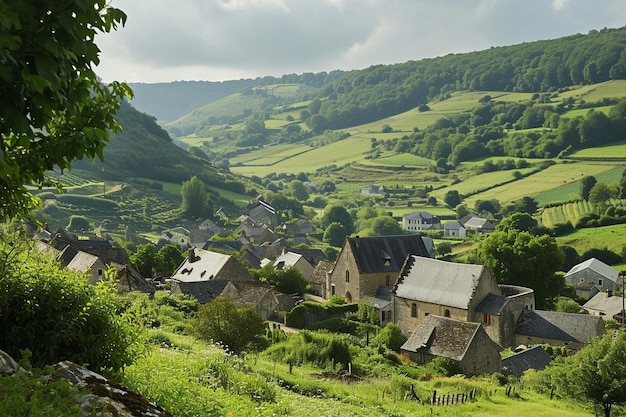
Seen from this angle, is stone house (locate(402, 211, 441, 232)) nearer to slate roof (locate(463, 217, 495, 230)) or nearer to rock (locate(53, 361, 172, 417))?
slate roof (locate(463, 217, 495, 230))

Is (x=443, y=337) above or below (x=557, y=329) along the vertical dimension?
below

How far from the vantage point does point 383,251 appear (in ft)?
185

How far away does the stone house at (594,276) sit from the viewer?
75.8m

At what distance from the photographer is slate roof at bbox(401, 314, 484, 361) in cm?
3700

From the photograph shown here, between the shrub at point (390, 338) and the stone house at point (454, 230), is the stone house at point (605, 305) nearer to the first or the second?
the shrub at point (390, 338)

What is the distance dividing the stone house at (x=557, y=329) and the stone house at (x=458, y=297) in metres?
0.71

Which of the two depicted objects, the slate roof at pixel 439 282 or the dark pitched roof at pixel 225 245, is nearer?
the slate roof at pixel 439 282

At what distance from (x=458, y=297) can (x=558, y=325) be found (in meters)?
6.83

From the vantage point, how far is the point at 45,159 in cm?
698

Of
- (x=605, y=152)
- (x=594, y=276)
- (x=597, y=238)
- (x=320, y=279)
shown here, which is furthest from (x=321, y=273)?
(x=605, y=152)

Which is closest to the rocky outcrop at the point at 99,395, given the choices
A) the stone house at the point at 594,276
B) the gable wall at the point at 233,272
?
the gable wall at the point at 233,272

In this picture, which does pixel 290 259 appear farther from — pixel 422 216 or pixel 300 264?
pixel 422 216

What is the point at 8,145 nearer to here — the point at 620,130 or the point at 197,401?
the point at 197,401

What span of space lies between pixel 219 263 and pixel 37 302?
4483 centimetres
